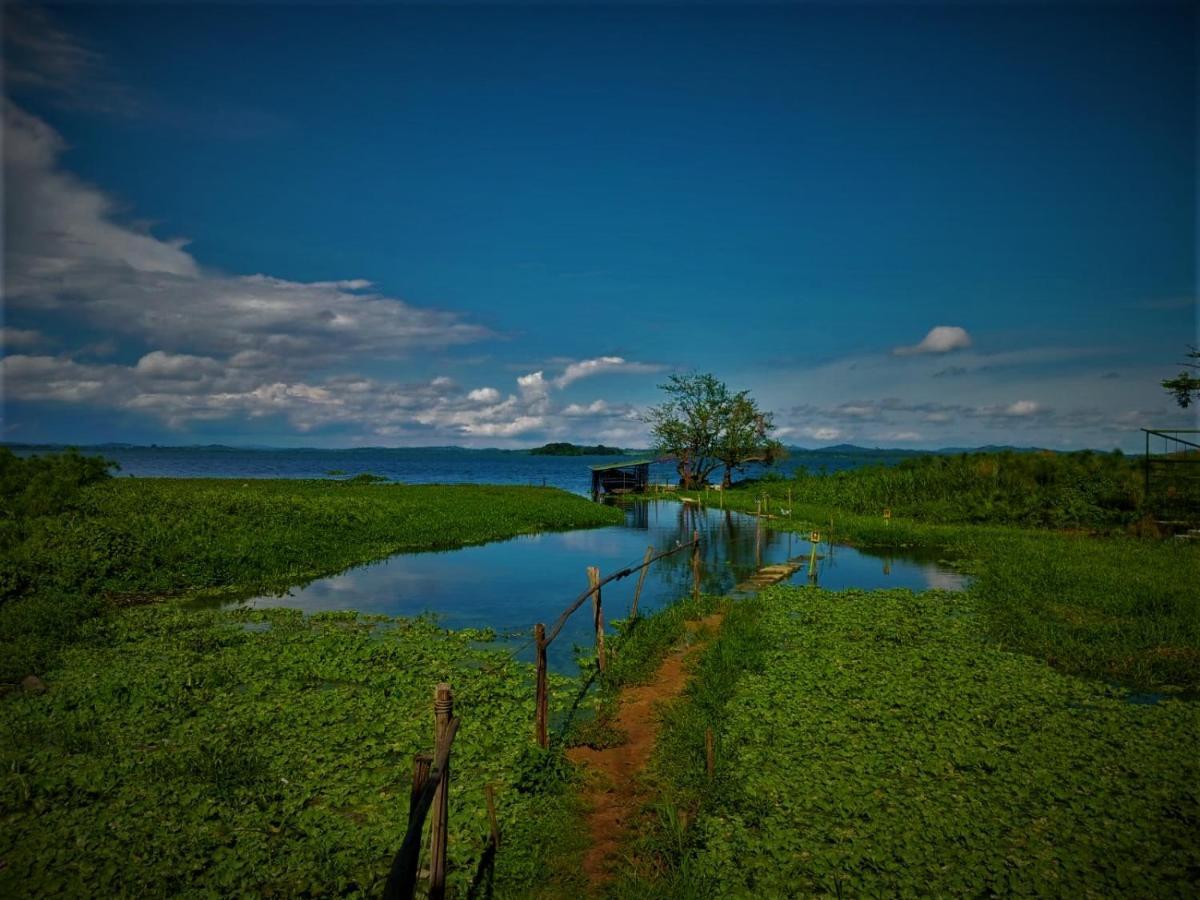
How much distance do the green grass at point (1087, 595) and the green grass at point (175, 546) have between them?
17.2 metres

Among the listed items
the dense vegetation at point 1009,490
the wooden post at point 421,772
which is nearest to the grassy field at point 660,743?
the wooden post at point 421,772

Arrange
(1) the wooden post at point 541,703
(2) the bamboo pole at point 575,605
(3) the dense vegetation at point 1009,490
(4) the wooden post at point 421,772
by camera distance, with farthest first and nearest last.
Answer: (3) the dense vegetation at point 1009,490
(2) the bamboo pole at point 575,605
(1) the wooden post at point 541,703
(4) the wooden post at point 421,772

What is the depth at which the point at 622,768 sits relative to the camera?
324 inches

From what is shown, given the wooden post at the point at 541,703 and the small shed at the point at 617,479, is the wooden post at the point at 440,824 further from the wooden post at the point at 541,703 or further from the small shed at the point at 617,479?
the small shed at the point at 617,479

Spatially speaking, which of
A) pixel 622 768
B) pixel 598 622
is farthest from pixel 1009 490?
pixel 622 768

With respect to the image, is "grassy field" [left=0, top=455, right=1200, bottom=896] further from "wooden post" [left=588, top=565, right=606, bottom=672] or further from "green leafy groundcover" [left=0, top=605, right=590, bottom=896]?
"wooden post" [left=588, top=565, right=606, bottom=672]

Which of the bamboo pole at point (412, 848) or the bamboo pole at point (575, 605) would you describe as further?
the bamboo pole at point (575, 605)

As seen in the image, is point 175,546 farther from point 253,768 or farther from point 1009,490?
point 1009,490

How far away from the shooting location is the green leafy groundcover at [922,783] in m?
5.93

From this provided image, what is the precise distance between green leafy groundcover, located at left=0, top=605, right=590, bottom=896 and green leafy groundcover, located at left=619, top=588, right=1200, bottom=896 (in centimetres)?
185

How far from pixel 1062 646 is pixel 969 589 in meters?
5.81

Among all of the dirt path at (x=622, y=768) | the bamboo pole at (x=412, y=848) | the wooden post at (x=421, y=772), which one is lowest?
the dirt path at (x=622, y=768)

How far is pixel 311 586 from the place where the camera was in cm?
1856

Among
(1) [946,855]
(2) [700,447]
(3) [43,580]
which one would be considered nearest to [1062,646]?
(1) [946,855]
